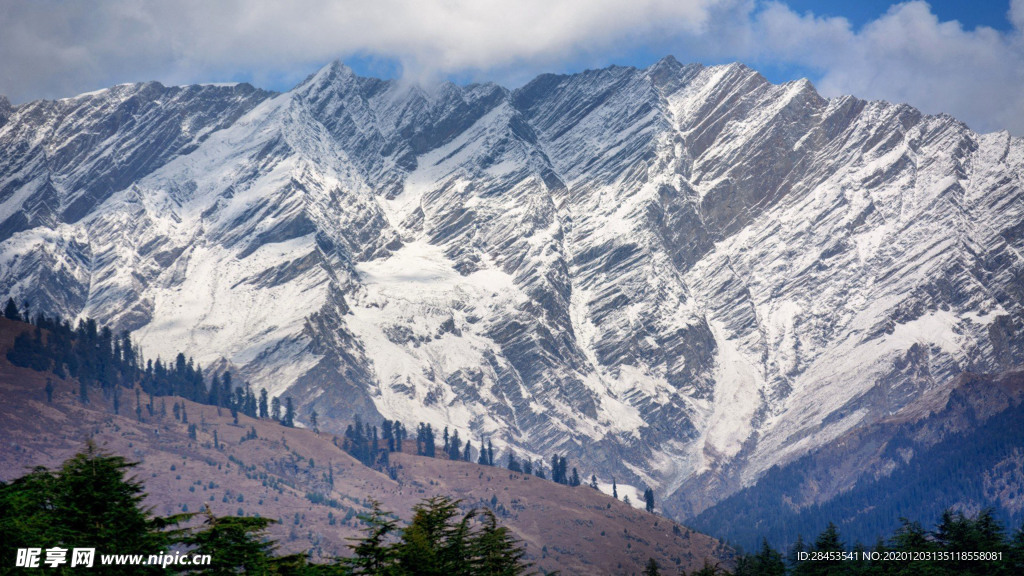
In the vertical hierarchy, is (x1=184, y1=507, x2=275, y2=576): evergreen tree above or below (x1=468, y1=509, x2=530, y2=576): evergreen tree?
below

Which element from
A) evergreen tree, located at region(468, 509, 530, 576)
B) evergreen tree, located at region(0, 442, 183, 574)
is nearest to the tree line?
evergreen tree, located at region(0, 442, 183, 574)

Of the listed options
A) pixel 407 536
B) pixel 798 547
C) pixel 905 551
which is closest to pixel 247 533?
pixel 407 536

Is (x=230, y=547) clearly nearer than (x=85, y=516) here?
Yes

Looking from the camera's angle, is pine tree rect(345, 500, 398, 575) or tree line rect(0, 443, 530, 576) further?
pine tree rect(345, 500, 398, 575)

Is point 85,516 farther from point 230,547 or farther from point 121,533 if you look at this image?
point 230,547

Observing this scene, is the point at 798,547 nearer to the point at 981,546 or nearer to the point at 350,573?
the point at 981,546

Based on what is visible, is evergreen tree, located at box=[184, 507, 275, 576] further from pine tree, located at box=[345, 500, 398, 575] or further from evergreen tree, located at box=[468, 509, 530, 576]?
evergreen tree, located at box=[468, 509, 530, 576]

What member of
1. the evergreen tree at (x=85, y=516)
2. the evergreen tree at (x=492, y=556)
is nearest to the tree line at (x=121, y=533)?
the evergreen tree at (x=85, y=516)

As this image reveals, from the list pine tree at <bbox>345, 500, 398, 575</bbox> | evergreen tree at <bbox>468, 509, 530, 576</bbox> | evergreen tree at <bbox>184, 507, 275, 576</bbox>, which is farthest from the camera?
evergreen tree at <bbox>468, 509, 530, 576</bbox>

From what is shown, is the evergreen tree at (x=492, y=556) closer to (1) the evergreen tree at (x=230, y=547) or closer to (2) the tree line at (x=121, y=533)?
(2) the tree line at (x=121, y=533)

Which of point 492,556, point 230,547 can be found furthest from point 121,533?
point 492,556

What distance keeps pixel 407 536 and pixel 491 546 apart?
5.89m

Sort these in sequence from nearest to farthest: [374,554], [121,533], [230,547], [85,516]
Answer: [230,547], [121,533], [85,516], [374,554]

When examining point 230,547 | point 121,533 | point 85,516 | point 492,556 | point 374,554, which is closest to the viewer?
point 230,547
